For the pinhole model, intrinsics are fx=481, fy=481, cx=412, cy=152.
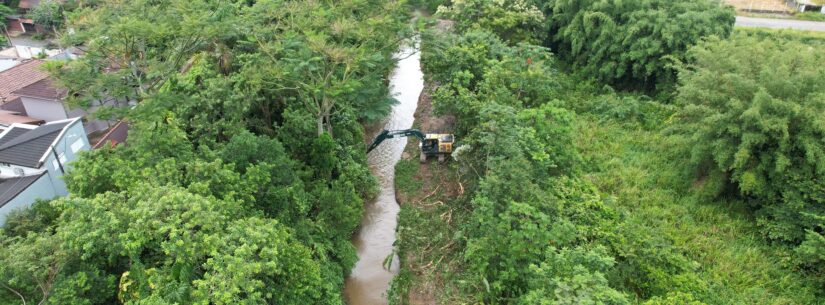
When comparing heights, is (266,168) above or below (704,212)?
above

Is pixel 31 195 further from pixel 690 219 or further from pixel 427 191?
pixel 690 219

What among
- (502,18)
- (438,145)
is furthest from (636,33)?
(438,145)

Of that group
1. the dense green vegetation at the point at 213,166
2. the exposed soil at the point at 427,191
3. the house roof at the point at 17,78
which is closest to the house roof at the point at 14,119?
the house roof at the point at 17,78

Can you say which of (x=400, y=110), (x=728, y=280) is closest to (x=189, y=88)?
(x=400, y=110)

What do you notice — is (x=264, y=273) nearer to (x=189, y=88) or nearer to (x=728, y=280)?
(x=189, y=88)

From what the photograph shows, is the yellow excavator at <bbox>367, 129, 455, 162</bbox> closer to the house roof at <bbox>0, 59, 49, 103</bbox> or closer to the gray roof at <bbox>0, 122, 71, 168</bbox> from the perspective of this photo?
the gray roof at <bbox>0, 122, 71, 168</bbox>

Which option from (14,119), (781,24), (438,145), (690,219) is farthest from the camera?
(781,24)
